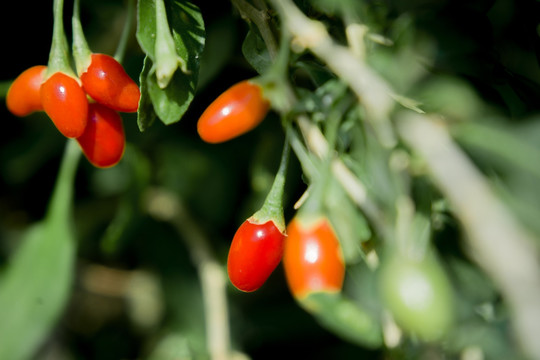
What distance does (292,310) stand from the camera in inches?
76.3

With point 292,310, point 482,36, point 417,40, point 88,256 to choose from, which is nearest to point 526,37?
point 482,36

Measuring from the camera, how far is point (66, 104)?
2.86 ft

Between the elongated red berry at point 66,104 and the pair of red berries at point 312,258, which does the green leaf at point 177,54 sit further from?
the pair of red berries at point 312,258

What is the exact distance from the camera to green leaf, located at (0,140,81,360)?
1272 millimetres

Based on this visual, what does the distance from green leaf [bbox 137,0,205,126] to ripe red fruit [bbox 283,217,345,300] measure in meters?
0.24

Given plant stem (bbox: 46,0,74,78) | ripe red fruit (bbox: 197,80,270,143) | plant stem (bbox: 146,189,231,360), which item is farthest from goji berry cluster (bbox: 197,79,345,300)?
plant stem (bbox: 146,189,231,360)

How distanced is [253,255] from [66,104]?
0.32 meters

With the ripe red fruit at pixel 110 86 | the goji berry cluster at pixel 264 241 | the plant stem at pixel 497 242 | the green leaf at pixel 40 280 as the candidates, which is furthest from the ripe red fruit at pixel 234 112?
the green leaf at pixel 40 280

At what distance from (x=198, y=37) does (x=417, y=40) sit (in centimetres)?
67

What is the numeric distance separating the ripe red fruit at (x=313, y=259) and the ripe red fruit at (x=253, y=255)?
0.41 feet

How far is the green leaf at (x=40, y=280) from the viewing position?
1.27 m

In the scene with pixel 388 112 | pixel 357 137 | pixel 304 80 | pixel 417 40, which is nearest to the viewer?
pixel 388 112

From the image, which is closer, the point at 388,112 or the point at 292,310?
the point at 388,112

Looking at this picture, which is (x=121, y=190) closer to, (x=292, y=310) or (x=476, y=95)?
(x=292, y=310)
